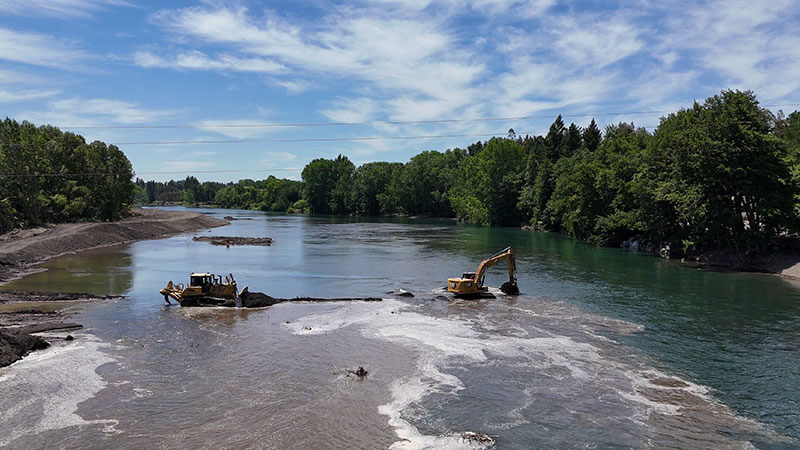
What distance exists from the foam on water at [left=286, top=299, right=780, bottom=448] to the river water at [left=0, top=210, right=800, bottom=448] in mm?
94

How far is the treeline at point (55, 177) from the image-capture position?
2556 inches

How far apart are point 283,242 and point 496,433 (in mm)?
65010

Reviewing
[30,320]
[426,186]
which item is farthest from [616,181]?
[426,186]

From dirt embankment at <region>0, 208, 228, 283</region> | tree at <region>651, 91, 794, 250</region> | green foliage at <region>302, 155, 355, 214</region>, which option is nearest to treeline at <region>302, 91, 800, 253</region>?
tree at <region>651, 91, 794, 250</region>

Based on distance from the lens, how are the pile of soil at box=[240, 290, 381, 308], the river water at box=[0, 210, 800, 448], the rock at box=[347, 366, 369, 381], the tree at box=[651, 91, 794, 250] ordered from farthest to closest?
the tree at box=[651, 91, 794, 250]
the pile of soil at box=[240, 290, 381, 308]
the rock at box=[347, 366, 369, 381]
the river water at box=[0, 210, 800, 448]

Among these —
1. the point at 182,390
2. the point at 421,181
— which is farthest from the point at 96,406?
the point at 421,181

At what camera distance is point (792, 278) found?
4047 cm

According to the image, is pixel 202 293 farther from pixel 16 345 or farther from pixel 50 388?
pixel 50 388

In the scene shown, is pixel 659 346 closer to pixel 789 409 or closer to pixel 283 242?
pixel 789 409

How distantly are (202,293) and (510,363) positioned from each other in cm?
2027

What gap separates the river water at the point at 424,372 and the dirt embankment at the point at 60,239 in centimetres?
1110

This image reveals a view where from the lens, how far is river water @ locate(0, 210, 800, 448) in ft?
46.5

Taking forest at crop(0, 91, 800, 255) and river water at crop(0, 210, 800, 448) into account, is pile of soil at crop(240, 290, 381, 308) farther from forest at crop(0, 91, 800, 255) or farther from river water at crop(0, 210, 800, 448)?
forest at crop(0, 91, 800, 255)

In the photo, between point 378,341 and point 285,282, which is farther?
point 285,282
